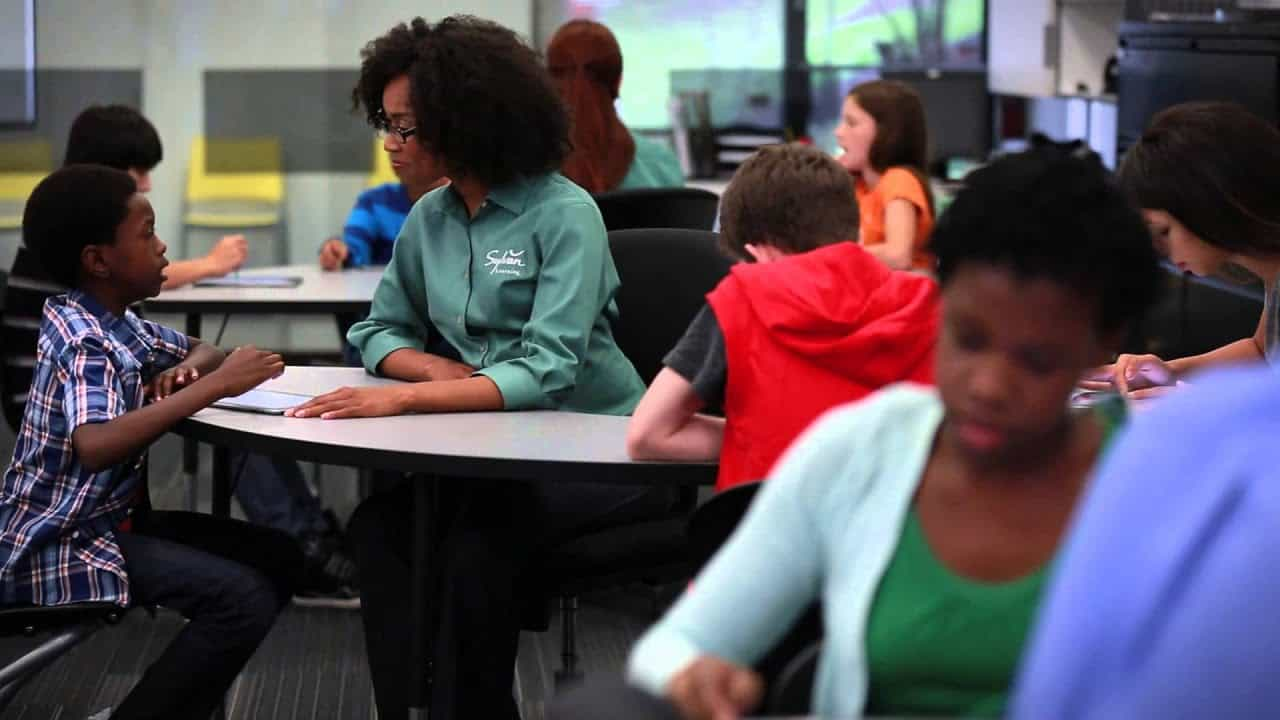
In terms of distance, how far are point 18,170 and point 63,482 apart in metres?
3.69

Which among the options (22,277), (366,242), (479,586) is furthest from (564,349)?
(366,242)

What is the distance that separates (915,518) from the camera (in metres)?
1.26

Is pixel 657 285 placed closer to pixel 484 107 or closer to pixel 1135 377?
pixel 484 107

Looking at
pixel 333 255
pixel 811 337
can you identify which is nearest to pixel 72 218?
pixel 811 337

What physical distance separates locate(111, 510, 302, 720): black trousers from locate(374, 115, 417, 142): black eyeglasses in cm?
72

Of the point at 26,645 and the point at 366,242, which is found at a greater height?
the point at 366,242

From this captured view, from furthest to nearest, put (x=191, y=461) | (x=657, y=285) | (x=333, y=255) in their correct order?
(x=333, y=255), (x=191, y=461), (x=657, y=285)

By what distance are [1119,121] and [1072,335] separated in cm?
379

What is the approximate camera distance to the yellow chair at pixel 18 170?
17.7 feet

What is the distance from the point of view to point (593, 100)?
14.0 ft

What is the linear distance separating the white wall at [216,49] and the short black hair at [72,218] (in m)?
3.89

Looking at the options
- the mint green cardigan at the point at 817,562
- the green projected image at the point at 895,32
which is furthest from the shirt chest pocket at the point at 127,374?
the green projected image at the point at 895,32

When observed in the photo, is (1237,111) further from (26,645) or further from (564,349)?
(26,645)

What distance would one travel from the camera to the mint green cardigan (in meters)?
1.22
